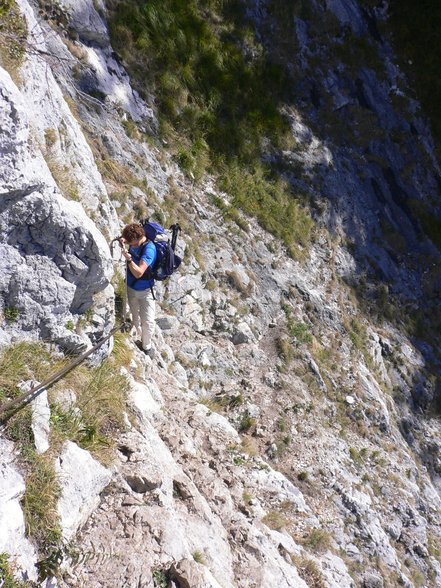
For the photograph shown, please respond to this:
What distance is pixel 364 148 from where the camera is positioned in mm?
19062

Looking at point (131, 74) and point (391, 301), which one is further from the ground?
point (131, 74)

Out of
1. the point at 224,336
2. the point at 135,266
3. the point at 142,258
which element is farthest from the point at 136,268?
the point at 224,336

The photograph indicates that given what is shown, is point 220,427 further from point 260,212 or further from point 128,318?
→ point 260,212

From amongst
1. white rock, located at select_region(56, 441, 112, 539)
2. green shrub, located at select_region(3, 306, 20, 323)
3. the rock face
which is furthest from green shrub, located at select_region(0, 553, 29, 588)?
green shrub, located at select_region(3, 306, 20, 323)

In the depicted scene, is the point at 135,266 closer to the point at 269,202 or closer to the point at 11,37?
the point at 11,37

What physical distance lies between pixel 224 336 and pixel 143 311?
388 cm

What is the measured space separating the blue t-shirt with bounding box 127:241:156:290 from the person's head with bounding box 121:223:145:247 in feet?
0.37

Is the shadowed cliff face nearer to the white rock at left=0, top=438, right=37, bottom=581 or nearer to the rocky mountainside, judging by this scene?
the rocky mountainside

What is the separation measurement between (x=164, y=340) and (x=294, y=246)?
245 inches

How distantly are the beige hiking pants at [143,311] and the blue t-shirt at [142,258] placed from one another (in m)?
0.14

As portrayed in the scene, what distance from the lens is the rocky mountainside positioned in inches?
195

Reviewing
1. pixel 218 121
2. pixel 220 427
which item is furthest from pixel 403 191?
pixel 220 427

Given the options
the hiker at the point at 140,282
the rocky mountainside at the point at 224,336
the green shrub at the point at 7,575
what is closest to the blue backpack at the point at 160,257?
the hiker at the point at 140,282

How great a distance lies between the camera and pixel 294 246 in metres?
14.9
